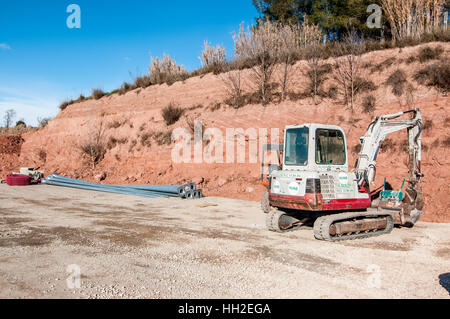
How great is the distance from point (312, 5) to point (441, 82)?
20.5 m

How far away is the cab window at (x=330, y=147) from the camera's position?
28.5ft

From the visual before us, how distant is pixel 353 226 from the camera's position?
8.52 metres

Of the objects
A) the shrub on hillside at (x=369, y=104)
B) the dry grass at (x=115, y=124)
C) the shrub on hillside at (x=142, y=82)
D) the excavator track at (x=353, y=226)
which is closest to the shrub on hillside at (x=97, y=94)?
the shrub on hillside at (x=142, y=82)

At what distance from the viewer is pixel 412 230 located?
966 cm

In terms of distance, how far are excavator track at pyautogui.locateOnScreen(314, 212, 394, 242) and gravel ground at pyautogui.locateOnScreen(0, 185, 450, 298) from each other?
296mm

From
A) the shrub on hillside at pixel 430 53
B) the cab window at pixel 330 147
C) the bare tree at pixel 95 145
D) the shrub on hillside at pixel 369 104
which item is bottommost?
the cab window at pixel 330 147

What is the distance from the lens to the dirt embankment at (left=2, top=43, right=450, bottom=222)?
50.0 ft

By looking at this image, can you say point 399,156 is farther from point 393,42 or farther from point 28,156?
point 28,156

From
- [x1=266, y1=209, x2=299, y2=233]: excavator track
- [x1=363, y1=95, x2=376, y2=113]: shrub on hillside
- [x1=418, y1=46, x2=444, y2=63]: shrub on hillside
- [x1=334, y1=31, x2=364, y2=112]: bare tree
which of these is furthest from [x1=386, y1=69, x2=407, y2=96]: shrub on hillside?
[x1=266, y1=209, x2=299, y2=233]: excavator track

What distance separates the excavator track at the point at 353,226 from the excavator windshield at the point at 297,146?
1.54 meters

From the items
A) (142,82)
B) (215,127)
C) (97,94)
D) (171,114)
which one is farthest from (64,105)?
(215,127)

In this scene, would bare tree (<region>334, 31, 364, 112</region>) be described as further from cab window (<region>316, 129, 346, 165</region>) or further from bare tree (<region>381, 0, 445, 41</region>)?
cab window (<region>316, 129, 346, 165</region>)

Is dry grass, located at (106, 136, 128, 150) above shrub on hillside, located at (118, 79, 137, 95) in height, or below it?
below

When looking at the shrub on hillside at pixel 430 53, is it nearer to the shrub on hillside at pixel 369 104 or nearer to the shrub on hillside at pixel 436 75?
the shrub on hillside at pixel 436 75
